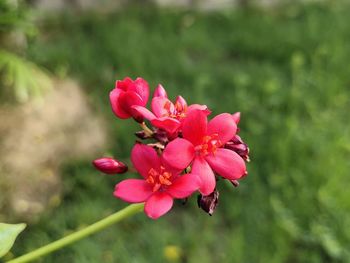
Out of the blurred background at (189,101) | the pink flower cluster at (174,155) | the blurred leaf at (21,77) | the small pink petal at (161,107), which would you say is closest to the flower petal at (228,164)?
the pink flower cluster at (174,155)

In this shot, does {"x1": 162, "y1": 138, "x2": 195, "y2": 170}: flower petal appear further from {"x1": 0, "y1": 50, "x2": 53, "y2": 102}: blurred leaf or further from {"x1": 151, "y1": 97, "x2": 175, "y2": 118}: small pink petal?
{"x1": 0, "y1": 50, "x2": 53, "y2": 102}: blurred leaf

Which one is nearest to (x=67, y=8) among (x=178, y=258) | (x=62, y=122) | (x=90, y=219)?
(x=62, y=122)

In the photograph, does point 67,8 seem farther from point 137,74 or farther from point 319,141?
point 319,141

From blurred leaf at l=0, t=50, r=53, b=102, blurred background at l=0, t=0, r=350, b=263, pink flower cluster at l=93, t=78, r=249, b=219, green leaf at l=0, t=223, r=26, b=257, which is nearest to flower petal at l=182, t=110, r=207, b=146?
pink flower cluster at l=93, t=78, r=249, b=219

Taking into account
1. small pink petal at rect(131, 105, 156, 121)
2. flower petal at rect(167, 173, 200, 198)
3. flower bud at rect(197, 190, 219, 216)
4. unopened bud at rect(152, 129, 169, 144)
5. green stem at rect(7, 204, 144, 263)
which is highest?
small pink petal at rect(131, 105, 156, 121)

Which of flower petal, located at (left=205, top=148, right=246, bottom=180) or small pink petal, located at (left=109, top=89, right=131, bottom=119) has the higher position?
small pink petal, located at (left=109, top=89, right=131, bottom=119)

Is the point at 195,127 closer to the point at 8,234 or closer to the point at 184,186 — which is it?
the point at 184,186

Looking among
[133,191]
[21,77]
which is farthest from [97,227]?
[21,77]
